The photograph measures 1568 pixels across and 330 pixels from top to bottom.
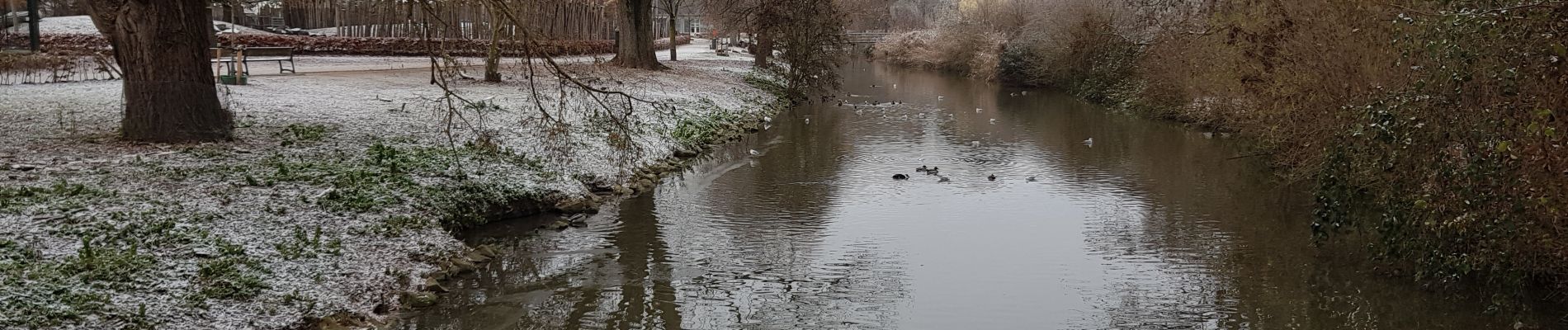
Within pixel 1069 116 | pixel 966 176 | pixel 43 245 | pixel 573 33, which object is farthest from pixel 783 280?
pixel 573 33

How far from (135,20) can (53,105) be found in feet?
10.6

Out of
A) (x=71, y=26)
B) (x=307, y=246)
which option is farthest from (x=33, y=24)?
(x=307, y=246)

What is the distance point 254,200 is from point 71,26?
23719 mm

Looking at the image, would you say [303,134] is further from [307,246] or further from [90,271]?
[90,271]

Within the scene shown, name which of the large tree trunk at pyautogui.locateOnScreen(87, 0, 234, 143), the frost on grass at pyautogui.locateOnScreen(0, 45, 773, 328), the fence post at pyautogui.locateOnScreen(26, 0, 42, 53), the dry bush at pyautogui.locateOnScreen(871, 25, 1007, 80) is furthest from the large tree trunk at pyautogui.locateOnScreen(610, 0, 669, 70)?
the large tree trunk at pyautogui.locateOnScreen(87, 0, 234, 143)

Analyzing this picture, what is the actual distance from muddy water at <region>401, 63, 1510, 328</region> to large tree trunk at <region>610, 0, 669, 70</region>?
41.9ft

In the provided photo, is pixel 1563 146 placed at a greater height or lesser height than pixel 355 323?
greater

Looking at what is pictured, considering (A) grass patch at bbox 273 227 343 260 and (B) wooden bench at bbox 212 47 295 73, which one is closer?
(A) grass patch at bbox 273 227 343 260

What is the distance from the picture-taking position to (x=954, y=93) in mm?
33188

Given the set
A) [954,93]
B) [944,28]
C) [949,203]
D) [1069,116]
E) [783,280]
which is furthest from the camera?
[944,28]

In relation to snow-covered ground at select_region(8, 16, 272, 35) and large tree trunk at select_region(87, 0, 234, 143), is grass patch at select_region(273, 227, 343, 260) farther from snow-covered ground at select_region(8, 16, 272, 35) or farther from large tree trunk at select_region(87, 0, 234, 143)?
snow-covered ground at select_region(8, 16, 272, 35)

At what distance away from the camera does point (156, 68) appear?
10953mm

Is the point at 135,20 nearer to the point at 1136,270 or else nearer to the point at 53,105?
the point at 53,105

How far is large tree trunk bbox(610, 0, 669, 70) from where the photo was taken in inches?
1127
